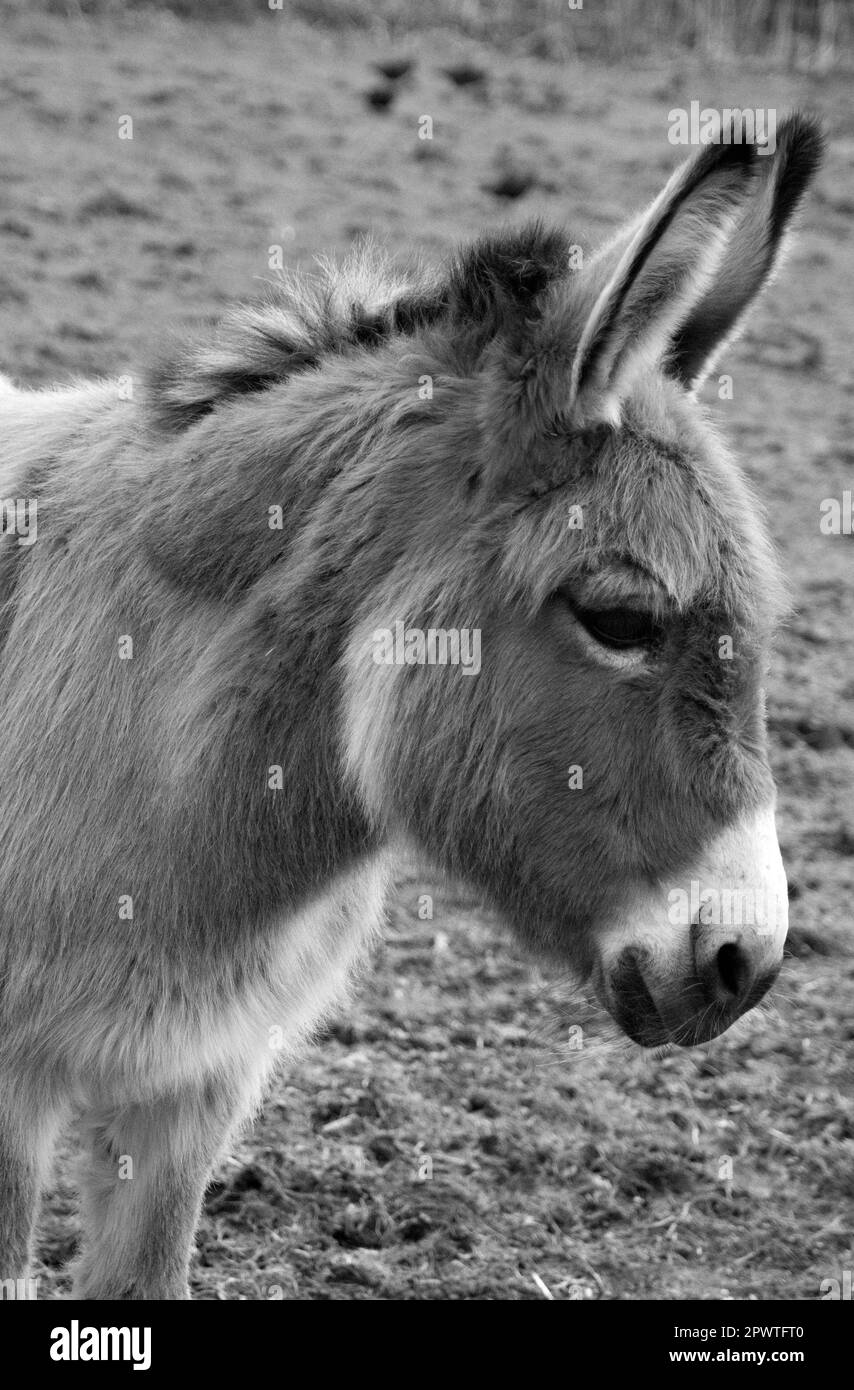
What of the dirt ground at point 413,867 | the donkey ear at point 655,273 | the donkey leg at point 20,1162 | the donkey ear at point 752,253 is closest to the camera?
the donkey ear at point 655,273

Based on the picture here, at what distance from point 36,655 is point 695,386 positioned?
1495 mm

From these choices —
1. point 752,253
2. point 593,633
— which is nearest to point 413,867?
point 593,633

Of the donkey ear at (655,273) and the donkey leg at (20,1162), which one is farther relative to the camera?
the donkey leg at (20,1162)

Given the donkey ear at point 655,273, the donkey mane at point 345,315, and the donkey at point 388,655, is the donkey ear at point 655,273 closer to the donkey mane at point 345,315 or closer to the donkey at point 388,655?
the donkey at point 388,655

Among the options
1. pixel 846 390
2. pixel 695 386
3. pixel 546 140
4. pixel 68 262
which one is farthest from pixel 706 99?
pixel 695 386

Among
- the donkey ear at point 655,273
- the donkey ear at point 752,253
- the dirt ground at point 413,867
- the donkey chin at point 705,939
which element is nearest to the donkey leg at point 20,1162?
the dirt ground at point 413,867

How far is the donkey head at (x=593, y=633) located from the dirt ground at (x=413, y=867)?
38cm

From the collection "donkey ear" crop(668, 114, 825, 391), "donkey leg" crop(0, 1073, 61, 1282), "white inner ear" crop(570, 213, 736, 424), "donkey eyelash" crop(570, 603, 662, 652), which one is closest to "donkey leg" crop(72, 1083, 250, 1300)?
"donkey leg" crop(0, 1073, 61, 1282)

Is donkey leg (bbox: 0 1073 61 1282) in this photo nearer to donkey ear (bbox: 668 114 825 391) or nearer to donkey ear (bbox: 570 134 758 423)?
donkey ear (bbox: 570 134 758 423)

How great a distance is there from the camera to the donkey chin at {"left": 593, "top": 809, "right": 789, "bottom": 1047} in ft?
8.81

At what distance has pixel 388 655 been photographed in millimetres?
2857

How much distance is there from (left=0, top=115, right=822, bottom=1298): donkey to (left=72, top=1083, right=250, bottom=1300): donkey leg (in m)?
0.14

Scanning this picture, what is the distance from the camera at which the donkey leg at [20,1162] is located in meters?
3.09
